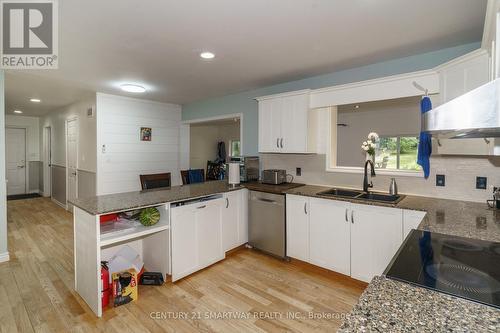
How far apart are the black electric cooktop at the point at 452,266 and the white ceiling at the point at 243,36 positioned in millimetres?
1602

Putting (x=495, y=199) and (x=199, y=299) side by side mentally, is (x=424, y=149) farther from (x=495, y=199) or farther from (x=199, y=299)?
(x=199, y=299)

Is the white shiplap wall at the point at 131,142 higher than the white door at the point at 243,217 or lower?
higher

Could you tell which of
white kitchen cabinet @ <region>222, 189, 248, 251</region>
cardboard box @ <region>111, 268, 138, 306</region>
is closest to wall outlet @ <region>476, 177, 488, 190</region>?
white kitchen cabinet @ <region>222, 189, 248, 251</region>

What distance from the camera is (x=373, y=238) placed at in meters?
2.48

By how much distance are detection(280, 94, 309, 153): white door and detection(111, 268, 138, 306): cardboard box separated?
224 cm

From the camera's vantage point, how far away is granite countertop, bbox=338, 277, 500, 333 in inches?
28.5

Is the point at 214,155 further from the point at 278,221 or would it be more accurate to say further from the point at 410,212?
the point at 410,212

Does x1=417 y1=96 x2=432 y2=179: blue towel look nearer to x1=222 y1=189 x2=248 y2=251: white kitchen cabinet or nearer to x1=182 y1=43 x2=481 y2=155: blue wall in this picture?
x1=182 y1=43 x2=481 y2=155: blue wall

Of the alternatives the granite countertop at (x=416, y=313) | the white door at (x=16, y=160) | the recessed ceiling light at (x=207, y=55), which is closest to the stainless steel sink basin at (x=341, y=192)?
the recessed ceiling light at (x=207, y=55)

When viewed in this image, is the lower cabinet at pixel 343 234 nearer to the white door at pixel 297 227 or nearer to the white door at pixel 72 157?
the white door at pixel 297 227

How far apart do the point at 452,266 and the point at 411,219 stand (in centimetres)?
125

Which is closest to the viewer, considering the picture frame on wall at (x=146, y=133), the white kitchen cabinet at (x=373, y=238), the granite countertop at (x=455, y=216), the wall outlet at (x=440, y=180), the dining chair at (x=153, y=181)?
the granite countertop at (x=455, y=216)

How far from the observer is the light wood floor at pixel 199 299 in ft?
6.64

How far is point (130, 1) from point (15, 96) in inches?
183
